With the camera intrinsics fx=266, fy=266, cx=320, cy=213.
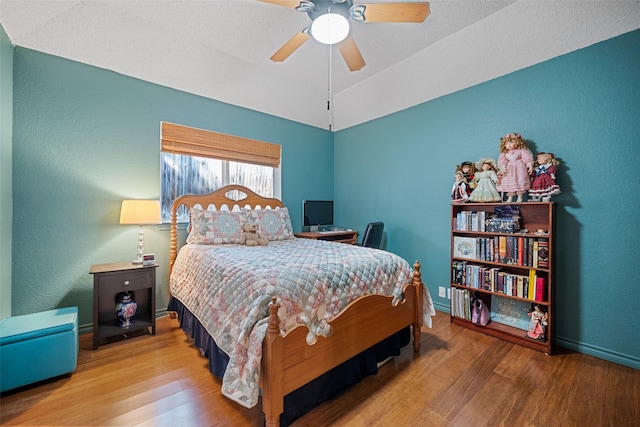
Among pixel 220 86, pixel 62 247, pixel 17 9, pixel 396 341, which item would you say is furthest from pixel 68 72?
pixel 396 341

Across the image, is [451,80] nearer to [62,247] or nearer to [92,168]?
[92,168]

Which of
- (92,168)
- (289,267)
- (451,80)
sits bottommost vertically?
(289,267)

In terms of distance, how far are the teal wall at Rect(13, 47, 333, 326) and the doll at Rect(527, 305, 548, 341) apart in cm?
345

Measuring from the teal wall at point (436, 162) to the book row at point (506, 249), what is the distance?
272 mm

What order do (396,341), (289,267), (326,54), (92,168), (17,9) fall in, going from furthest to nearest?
1. (326,54)
2. (92,168)
3. (396,341)
4. (17,9)
5. (289,267)

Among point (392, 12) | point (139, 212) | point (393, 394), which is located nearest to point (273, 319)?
point (393, 394)

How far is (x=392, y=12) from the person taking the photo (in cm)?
168

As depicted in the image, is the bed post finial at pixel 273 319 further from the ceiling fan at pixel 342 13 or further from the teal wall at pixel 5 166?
the teal wall at pixel 5 166

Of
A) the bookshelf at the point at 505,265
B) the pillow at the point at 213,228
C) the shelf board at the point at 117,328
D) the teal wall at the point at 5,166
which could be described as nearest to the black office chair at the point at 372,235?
the bookshelf at the point at 505,265

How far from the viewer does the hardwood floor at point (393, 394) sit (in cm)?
143

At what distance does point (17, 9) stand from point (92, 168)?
116 centimetres

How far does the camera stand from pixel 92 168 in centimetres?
243

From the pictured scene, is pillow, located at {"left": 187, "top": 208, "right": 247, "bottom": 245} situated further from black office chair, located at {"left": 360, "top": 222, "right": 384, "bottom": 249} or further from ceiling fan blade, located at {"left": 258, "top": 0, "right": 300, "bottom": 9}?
ceiling fan blade, located at {"left": 258, "top": 0, "right": 300, "bottom": 9}

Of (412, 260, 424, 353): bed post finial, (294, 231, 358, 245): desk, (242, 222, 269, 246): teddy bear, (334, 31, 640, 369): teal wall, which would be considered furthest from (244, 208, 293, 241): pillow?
(334, 31, 640, 369): teal wall
